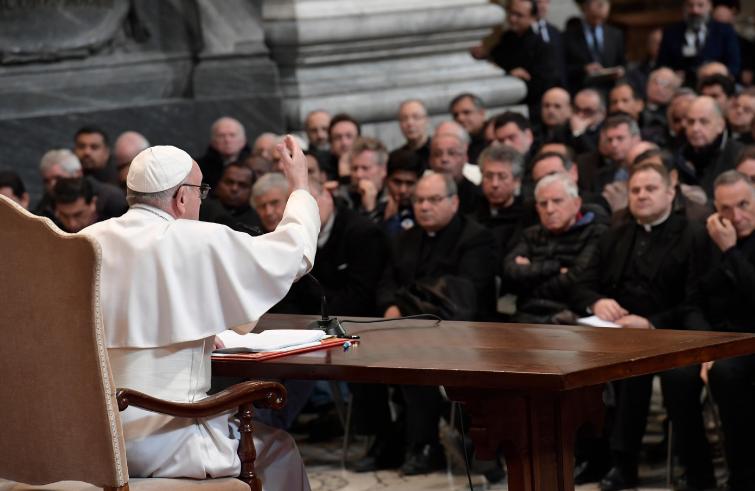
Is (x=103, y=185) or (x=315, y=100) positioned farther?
(x=315, y=100)

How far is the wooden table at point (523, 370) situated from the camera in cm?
429

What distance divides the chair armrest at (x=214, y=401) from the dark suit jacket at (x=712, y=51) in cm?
953

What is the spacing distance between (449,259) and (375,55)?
484 cm

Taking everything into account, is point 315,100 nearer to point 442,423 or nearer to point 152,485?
point 442,423

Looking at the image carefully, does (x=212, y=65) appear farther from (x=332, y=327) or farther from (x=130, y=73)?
(x=332, y=327)

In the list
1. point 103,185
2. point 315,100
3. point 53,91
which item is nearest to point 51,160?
point 103,185

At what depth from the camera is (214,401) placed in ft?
14.5

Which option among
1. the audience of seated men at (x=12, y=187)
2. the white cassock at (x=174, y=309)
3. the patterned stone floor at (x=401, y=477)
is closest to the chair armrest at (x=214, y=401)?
the white cassock at (x=174, y=309)

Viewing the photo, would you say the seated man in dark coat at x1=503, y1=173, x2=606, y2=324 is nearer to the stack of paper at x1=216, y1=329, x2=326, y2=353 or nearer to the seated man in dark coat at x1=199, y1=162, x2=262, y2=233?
the seated man in dark coat at x1=199, y1=162, x2=262, y2=233

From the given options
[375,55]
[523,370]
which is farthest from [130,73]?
[523,370]

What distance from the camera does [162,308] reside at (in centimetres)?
457

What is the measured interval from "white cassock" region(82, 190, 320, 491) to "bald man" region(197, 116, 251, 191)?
573 cm

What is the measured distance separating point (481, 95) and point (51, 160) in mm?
3944

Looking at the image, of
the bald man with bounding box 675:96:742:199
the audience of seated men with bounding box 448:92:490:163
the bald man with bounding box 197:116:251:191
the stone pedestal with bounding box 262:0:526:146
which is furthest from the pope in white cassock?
the stone pedestal with bounding box 262:0:526:146
